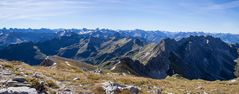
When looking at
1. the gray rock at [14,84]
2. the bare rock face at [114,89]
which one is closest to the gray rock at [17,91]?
the gray rock at [14,84]

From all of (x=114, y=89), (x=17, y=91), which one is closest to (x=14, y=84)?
(x=17, y=91)

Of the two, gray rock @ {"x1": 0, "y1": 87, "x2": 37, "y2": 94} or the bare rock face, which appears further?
the bare rock face

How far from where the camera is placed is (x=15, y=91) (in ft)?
72.2

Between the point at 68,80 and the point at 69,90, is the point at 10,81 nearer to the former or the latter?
the point at 69,90

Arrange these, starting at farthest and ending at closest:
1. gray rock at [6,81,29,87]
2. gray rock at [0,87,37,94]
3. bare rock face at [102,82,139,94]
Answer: bare rock face at [102,82,139,94] < gray rock at [6,81,29,87] < gray rock at [0,87,37,94]

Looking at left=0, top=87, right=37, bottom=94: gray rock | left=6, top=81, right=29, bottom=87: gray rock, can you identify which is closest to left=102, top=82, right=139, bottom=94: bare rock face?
left=6, top=81, right=29, bottom=87: gray rock

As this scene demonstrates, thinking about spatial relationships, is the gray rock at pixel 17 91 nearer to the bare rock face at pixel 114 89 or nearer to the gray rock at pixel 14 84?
the gray rock at pixel 14 84

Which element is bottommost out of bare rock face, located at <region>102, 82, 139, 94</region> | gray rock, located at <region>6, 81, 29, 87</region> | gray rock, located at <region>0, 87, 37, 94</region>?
bare rock face, located at <region>102, 82, 139, 94</region>

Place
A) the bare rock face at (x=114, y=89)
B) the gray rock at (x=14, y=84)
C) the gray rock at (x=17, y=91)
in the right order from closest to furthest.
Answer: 1. the gray rock at (x=17, y=91)
2. the gray rock at (x=14, y=84)
3. the bare rock face at (x=114, y=89)

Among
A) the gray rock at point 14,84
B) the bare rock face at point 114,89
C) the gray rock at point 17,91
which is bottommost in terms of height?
the bare rock face at point 114,89

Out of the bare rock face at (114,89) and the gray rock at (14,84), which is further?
the bare rock face at (114,89)

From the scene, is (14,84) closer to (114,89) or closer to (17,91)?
(17,91)

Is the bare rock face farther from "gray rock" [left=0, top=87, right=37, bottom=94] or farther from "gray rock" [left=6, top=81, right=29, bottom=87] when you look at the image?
"gray rock" [left=0, top=87, right=37, bottom=94]

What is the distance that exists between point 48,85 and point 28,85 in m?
3.92
